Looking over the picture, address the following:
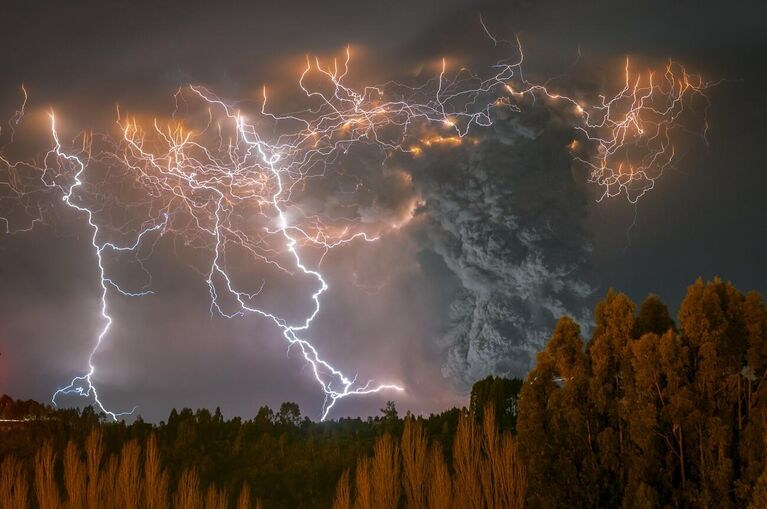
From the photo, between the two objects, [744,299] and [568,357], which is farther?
[568,357]

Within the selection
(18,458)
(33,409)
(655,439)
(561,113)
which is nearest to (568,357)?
(655,439)

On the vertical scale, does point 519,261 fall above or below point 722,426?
above

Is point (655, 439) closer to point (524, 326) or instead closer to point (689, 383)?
point (689, 383)

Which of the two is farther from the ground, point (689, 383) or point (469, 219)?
point (469, 219)

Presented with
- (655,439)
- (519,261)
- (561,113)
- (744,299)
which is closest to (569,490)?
(655,439)

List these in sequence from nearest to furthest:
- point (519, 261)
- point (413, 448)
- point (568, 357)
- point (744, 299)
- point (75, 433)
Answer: point (744, 299)
point (568, 357)
point (413, 448)
point (75, 433)
point (519, 261)

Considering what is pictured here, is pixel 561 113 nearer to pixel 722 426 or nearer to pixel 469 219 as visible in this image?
pixel 469 219

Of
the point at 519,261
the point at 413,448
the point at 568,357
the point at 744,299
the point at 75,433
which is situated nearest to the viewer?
the point at 744,299

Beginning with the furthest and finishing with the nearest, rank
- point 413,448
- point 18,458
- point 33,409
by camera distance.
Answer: point 33,409 < point 18,458 < point 413,448

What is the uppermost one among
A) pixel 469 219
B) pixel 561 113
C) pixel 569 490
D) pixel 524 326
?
pixel 561 113
